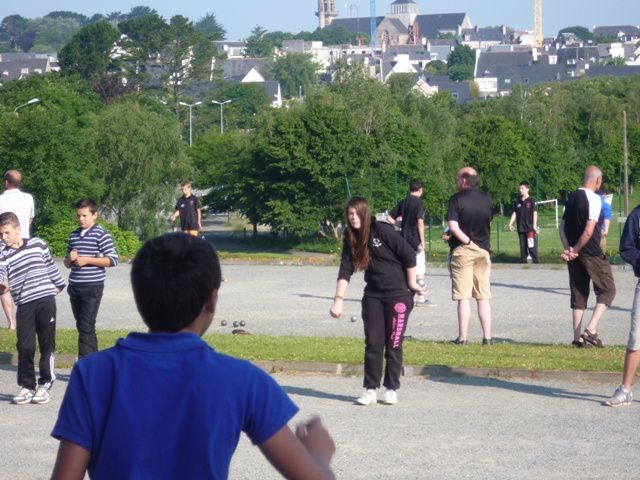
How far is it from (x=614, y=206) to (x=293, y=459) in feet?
201

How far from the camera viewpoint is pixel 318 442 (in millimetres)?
3332

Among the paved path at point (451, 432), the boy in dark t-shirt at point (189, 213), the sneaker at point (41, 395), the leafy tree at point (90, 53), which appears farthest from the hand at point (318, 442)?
the leafy tree at point (90, 53)

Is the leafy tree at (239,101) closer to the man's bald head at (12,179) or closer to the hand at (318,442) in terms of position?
the man's bald head at (12,179)

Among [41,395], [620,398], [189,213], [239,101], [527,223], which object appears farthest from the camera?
[239,101]

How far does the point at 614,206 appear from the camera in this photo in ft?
205

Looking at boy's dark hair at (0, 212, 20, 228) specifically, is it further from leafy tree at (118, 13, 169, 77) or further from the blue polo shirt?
leafy tree at (118, 13, 169, 77)

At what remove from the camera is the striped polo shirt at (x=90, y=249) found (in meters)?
11.5

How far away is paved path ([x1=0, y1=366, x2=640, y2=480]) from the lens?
815 centimetres

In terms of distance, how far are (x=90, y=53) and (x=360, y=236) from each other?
4262 inches

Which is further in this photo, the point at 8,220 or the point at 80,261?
the point at 80,261

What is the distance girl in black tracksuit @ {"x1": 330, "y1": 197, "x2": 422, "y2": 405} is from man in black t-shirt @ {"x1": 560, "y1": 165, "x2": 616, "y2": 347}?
10.6ft

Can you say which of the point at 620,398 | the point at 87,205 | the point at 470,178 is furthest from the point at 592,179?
the point at 87,205

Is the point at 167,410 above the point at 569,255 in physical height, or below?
Answer: above

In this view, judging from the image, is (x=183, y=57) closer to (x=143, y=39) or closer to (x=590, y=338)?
(x=143, y=39)
